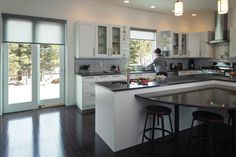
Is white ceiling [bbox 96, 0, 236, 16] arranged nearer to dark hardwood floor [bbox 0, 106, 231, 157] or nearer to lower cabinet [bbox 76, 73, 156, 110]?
lower cabinet [bbox 76, 73, 156, 110]

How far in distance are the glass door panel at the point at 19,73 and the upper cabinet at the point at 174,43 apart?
453cm

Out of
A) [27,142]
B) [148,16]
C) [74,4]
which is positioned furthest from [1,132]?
[148,16]

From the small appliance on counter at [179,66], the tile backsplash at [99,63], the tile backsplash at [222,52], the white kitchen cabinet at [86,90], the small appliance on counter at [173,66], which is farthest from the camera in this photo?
the small appliance on counter at [179,66]

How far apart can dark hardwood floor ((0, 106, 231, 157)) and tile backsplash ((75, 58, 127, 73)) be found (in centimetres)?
168

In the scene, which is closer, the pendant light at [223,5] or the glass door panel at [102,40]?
the pendant light at [223,5]

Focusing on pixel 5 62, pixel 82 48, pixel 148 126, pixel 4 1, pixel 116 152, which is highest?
pixel 4 1

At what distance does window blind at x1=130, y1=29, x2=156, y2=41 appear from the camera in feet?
20.7

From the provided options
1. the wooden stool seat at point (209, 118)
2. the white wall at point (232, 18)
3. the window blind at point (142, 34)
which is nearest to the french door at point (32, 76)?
the window blind at point (142, 34)

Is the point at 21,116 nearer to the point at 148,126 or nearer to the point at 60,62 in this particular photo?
the point at 60,62

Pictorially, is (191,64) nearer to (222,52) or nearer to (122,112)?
(222,52)

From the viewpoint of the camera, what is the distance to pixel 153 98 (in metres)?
2.46

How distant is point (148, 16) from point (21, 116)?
16.9 ft

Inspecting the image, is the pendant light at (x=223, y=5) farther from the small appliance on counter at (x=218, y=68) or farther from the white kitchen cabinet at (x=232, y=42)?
the small appliance on counter at (x=218, y=68)

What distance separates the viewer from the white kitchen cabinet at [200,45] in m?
6.80
